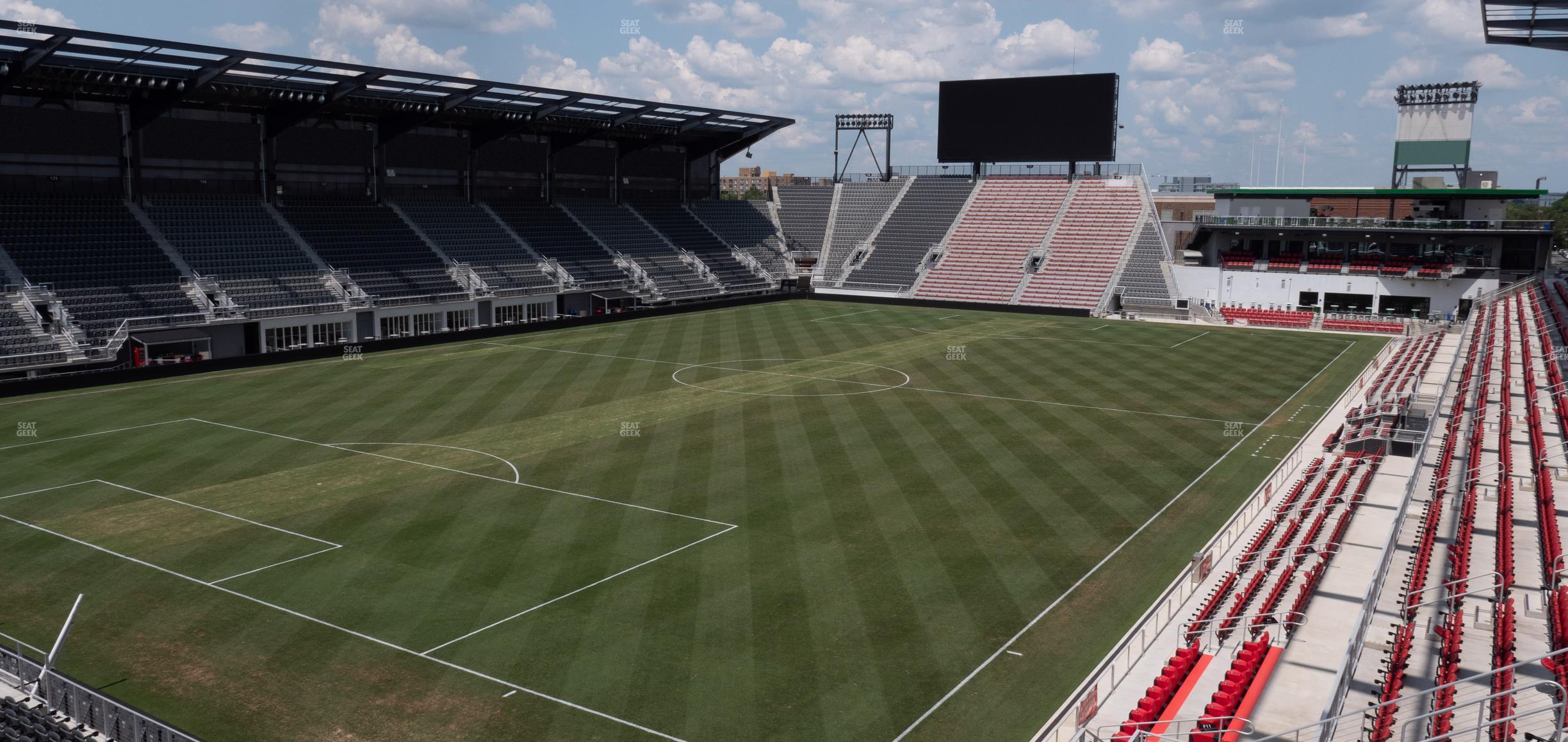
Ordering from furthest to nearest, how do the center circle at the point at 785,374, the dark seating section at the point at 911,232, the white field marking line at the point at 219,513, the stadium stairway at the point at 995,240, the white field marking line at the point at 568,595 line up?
the dark seating section at the point at 911,232
the stadium stairway at the point at 995,240
the center circle at the point at 785,374
the white field marking line at the point at 219,513
the white field marking line at the point at 568,595

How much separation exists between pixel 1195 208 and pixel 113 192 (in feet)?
292

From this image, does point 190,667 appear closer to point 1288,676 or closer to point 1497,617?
point 1288,676

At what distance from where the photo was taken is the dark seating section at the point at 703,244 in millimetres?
73125

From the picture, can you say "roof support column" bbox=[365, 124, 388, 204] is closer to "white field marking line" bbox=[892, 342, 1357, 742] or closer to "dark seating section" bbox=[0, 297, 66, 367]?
"dark seating section" bbox=[0, 297, 66, 367]

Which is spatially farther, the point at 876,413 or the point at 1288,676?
the point at 876,413

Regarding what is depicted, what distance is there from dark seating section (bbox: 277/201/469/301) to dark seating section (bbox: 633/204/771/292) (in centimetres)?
2123

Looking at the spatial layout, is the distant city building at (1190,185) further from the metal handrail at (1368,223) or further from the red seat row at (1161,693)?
the red seat row at (1161,693)

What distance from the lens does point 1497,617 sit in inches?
542

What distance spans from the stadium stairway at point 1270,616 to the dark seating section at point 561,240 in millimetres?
44822

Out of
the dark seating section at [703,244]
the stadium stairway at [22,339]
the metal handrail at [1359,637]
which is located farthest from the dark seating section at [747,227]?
the metal handrail at [1359,637]

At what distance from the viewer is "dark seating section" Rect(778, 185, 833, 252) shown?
83.8 metres

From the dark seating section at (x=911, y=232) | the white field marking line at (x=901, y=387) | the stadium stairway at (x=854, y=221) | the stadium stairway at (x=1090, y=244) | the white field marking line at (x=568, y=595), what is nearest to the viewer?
the white field marking line at (x=568, y=595)

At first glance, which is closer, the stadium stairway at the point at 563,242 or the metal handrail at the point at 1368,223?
the metal handrail at the point at 1368,223

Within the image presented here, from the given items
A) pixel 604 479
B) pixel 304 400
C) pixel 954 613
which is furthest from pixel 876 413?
pixel 304 400
